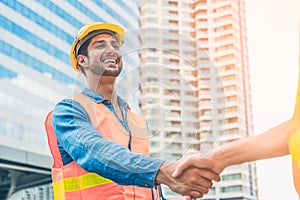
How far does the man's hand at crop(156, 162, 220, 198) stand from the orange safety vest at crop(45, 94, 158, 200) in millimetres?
163

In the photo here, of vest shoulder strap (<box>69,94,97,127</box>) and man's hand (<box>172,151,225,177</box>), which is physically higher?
vest shoulder strap (<box>69,94,97,127</box>)

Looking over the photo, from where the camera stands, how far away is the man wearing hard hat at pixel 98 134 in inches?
40.4

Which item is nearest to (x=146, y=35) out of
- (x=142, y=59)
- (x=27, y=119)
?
(x=142, y=59)

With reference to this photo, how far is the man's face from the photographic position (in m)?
1.14

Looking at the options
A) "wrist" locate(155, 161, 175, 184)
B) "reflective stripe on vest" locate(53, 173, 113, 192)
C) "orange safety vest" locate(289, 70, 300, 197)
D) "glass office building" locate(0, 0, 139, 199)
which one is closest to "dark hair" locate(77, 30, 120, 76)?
"reflective stripe on vest" locate(53, 173, 113, 192)

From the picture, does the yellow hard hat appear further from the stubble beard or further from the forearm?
the forearm

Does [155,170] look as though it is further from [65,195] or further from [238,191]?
[238,191]

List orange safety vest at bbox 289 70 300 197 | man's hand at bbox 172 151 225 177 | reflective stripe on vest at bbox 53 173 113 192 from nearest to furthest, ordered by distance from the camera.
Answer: orange safety vest at bbox 289 70 300 197 → man's hand at bbox 172 151 225 177 → reflective stripe on vest at bbox 53 173 113 192

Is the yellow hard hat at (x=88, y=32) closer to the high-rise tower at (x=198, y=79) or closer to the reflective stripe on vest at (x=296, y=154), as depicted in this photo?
the high-rise tower at (x=198, y=79)

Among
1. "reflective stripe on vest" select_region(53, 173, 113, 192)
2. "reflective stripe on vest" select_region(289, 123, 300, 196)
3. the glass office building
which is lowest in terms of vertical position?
"reflective stripe on vest" select_region(289, 123, 300, 196)

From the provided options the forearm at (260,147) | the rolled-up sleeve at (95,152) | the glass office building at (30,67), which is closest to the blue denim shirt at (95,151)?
the rolled-up sleeve at (95,152)

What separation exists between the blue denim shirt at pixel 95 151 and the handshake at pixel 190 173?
0.02 meters

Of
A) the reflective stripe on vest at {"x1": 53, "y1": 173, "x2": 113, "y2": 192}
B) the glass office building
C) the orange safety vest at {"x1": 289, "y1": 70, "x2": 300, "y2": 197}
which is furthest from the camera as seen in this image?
the glass office building

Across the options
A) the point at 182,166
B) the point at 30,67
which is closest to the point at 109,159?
the point at 182,166
